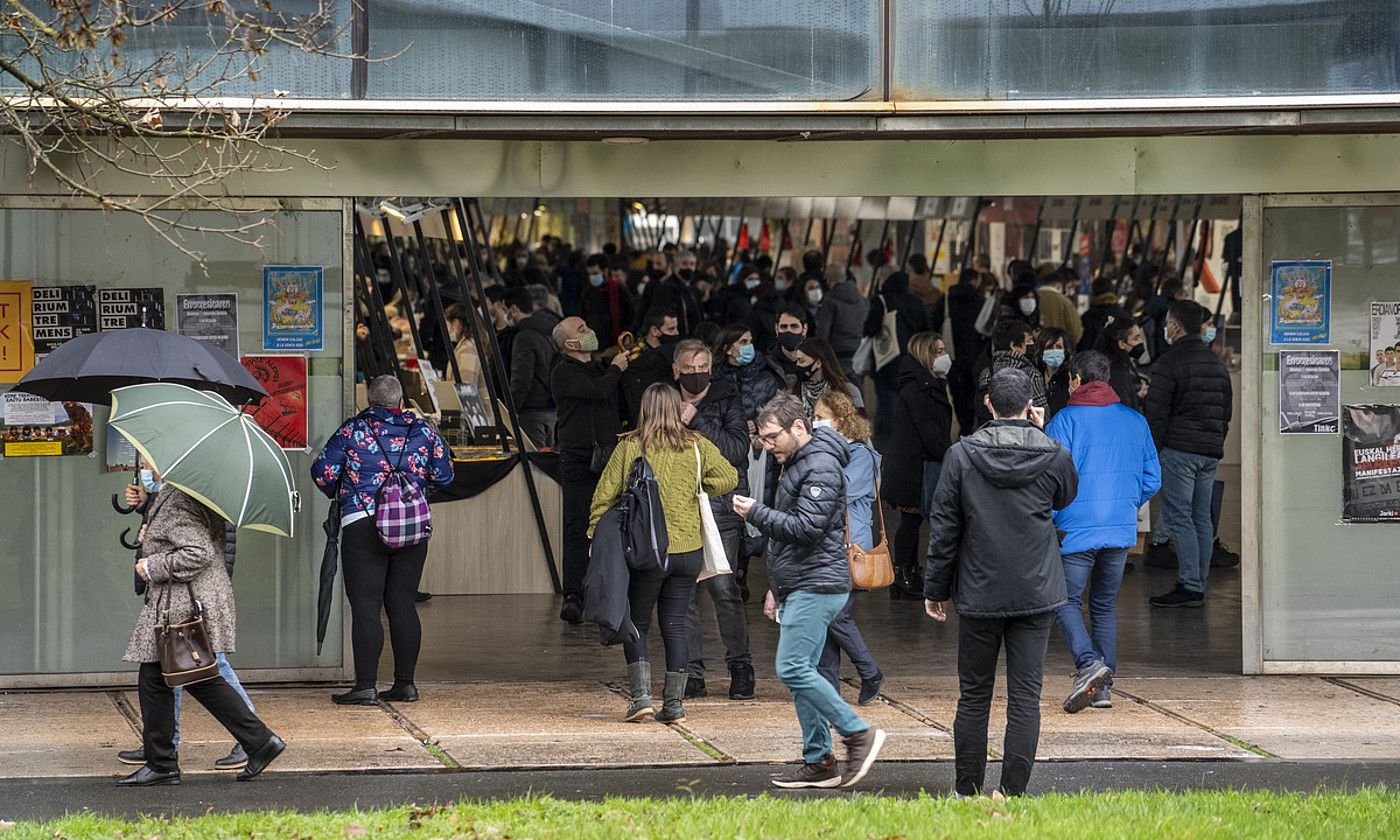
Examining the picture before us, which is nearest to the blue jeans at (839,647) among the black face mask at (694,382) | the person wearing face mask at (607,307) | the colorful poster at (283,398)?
the black face mask at (694,382)

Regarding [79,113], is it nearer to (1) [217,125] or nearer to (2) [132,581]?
(1) [217,125]

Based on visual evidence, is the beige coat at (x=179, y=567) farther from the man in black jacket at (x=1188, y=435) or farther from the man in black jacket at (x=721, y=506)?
the man in black jacket at (x=1188, y=435)

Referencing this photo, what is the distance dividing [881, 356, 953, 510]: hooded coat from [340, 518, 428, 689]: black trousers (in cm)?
440

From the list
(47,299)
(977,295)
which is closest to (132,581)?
(47,299)

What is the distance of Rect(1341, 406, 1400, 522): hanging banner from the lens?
10336mm

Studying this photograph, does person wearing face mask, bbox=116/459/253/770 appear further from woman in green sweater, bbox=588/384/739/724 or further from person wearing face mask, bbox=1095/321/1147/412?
person wearing face mask, bbox=1095/321/1147/412

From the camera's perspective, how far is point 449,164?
10055mm

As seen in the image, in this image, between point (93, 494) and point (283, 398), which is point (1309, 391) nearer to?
point (283, 398)

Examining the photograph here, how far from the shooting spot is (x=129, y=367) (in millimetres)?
7941

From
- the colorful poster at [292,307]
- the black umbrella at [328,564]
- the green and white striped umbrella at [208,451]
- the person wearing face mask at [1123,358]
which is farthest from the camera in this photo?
the person wearing face mask at [1123,358]

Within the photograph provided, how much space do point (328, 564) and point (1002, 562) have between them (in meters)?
3.94

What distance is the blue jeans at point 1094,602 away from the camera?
9.41m

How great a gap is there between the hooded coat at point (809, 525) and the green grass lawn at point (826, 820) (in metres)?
0.91

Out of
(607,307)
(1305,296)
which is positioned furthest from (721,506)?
(607,307)
